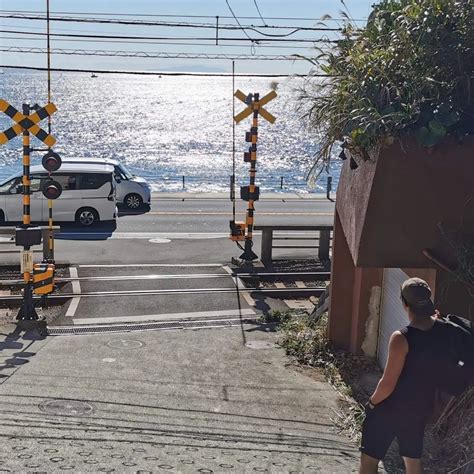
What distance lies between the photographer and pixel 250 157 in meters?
16.4

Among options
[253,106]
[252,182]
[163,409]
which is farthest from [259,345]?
[253,106]

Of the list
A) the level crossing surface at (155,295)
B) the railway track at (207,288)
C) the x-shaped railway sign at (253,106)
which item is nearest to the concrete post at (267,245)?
the level crossing surface at (155,295)

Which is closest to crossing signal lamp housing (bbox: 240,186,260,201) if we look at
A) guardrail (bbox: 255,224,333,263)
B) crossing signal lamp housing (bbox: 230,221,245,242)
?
crossing signal lamp housing (bbox: 230,221,245,242)

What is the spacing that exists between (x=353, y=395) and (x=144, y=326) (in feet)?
15.5

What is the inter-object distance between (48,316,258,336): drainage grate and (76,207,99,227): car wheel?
10.2 m

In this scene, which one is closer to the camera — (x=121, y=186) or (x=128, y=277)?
(x=128, y=277)

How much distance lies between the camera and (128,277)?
15516 millimetres

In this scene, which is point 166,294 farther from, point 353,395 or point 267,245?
point 353,395

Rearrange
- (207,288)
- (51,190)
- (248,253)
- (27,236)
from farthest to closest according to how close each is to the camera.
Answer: (248,253) < (207,288) < (51,190) < (27,236)

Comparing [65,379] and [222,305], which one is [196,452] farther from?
[222,305]

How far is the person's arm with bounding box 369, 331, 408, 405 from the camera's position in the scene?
4797 millimetres

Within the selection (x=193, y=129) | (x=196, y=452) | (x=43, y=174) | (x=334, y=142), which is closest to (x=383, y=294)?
(x=334, y=142)

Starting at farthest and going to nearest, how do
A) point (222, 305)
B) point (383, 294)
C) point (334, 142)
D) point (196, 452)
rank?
point (222, 305) < point (383, 294) < point (334, 142) < point (196, 452)

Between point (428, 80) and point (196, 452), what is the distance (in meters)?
3.79
